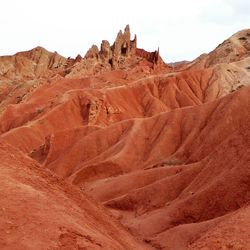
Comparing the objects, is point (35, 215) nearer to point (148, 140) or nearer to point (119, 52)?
point (148, 140)

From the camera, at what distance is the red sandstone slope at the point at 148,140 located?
23828 mm

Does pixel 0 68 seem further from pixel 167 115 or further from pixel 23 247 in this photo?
pixel 23 247

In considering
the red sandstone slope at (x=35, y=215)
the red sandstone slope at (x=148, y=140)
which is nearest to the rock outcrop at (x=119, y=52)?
the red sandstone slope at (x=148, y=140)

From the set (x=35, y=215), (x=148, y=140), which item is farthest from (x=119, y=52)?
(x=35, y=215)

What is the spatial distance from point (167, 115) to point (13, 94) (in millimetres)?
53459

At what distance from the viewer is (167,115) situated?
54.3 meters

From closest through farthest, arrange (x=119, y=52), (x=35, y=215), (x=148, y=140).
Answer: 1. (x=35, y=215)
2. (x=148, y=140)
3. (x=119, y=52)

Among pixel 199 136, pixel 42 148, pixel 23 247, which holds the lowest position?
pixel 42 148

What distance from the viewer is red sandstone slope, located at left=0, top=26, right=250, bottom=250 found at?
23.8 meters

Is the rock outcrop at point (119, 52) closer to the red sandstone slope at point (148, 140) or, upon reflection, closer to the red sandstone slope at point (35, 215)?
the red sandstone slope at point (148, 140)

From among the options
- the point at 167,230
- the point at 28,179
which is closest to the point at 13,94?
the point at 167,230

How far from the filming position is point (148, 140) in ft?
172

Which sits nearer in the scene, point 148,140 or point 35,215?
point 35,215

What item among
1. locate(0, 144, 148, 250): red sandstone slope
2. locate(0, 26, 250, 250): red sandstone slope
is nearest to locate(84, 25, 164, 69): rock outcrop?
locate(0, 26, 250, 250): red sandstone slope
